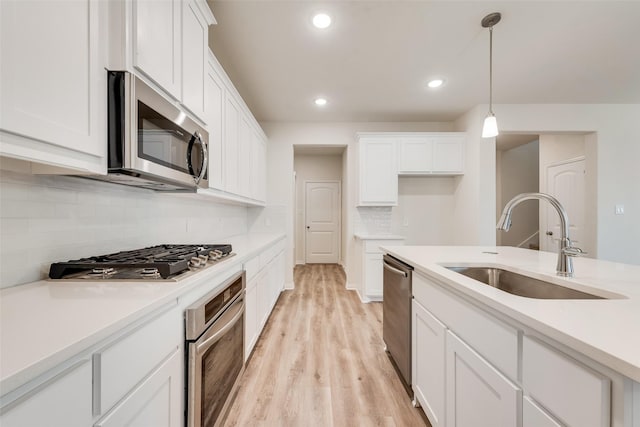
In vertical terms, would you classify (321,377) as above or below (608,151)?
below

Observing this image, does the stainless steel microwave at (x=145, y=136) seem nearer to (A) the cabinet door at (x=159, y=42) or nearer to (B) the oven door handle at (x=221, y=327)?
(A) the cabinet door at (x=159, y=42)

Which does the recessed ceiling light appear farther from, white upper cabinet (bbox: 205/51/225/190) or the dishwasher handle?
the dishwasher handle

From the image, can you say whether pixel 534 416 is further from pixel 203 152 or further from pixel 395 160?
pixel 395 160

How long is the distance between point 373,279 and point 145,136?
3.18 m

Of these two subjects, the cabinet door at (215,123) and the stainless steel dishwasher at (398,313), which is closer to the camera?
the stainless steel dishwasher at (398,313)

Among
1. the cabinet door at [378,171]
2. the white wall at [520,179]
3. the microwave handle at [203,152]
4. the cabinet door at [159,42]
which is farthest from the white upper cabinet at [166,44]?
the white wall at [520,179]

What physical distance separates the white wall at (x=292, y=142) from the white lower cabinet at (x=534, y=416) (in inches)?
138

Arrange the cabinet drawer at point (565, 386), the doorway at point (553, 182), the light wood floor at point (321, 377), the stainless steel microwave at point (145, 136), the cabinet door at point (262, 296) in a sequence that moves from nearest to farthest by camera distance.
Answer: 1. the cabinet drawer at point (565, 386)
2. the stainless steel microwave at point (145, 136)
3. the light wood floor at point (321, 377)
4. the cabinet door at point (262, 296)
5. the doorway at point (553, 182)

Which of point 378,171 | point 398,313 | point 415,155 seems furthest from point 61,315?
point 415,155

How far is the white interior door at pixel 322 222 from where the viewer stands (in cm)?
635

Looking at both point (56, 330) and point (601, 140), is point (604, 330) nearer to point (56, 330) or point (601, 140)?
point (56, 330)

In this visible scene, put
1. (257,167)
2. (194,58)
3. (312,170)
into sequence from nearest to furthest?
(194,58) → (257,167) → (312,170)

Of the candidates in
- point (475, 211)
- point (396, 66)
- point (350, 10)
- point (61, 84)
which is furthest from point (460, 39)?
point (61, 84)

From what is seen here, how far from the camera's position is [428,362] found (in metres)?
1.41
